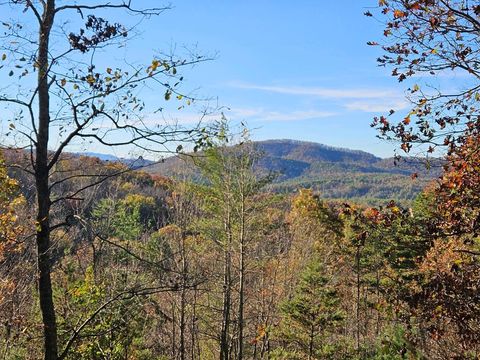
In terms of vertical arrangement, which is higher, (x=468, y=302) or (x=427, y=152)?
(x=427, y=152)

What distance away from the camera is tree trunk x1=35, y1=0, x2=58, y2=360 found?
378cm

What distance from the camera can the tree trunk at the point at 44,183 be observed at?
3.78m

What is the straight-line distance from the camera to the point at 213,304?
16094mm

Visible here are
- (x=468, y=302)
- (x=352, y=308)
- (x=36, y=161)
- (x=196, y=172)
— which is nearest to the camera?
(x=36, y=161)

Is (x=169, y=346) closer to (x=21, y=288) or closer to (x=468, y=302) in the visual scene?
(x=21, y=288)

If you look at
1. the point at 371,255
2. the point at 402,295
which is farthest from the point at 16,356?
the point at 371,255

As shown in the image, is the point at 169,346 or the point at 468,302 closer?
the point at 468,302

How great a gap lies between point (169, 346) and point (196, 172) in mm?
10781

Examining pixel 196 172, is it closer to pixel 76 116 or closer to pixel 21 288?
pixel 21 288

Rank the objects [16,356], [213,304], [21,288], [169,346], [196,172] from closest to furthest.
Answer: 1. [16,356]
2. [21,288]
3. [196,172]
4. [213,304]
5. [169,346]

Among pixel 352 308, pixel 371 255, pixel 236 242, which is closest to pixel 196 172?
pixel 236 242

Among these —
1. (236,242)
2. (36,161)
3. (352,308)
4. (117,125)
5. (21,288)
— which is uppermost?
(117,125)

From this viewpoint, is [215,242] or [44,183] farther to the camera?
[215,242]

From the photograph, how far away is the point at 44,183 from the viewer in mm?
3830
